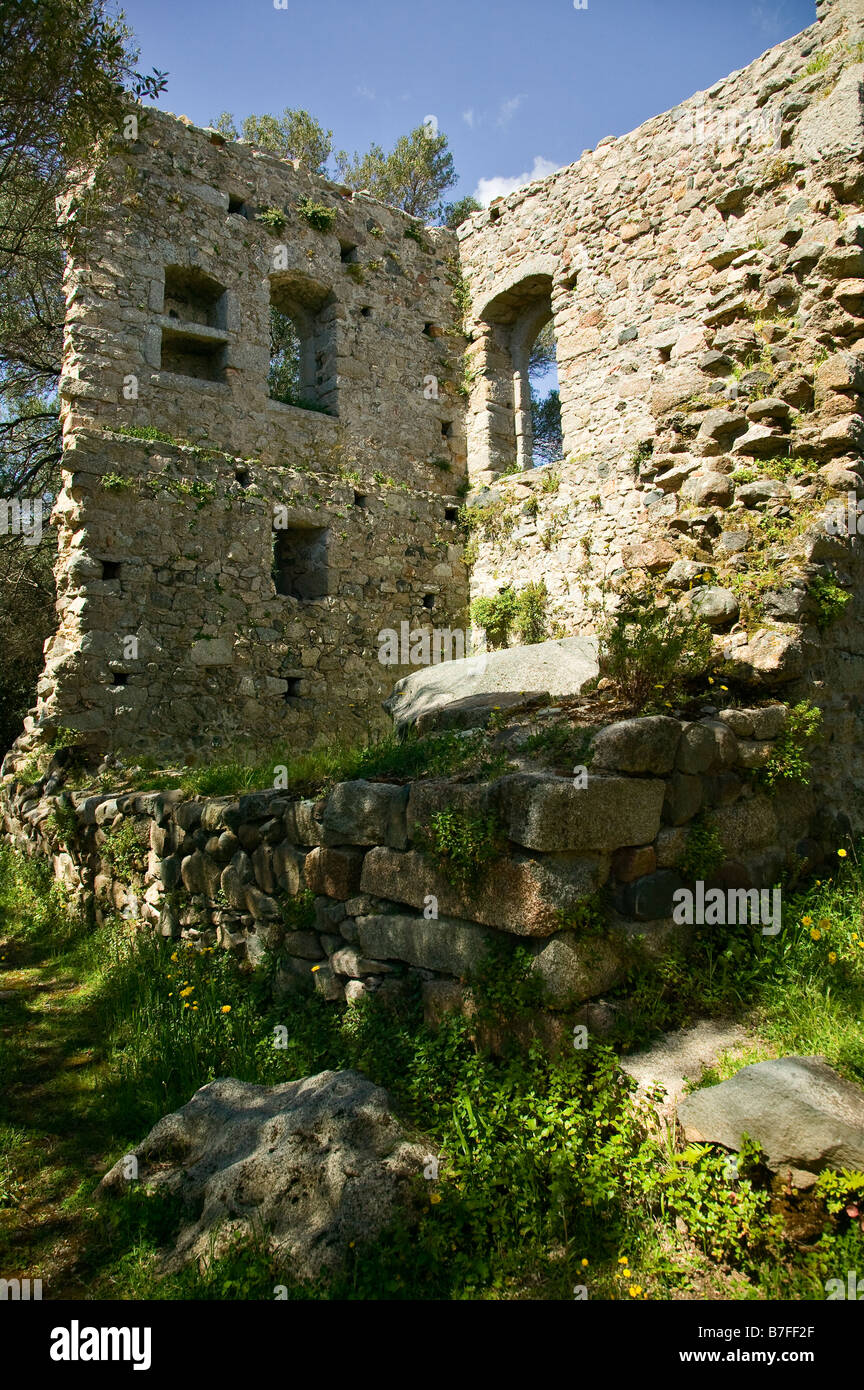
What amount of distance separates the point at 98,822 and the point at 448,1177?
472cm

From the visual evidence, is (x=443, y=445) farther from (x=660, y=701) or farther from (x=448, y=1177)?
(x=448, y=1177)

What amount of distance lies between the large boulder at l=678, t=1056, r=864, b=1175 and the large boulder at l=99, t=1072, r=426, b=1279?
105 centimetres

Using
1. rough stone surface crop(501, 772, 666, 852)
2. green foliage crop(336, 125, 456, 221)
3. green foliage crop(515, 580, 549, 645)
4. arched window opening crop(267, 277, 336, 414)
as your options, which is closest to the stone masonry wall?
rough stone surface crop(501, 772, 666, 852)

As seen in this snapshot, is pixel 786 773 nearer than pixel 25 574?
Yes

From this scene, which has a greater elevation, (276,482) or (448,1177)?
(276,482)

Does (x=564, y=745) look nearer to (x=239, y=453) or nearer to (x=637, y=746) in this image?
(x=637, y=746)

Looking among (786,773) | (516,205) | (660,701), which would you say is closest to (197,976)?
(660,701)

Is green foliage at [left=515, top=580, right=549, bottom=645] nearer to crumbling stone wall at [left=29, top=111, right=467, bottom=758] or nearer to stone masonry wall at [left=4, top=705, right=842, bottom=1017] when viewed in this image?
crumbling stone wall at [left=29, top=111, right=467, bottom=758]

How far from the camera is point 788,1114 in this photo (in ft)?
8.54

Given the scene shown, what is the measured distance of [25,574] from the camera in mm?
12609

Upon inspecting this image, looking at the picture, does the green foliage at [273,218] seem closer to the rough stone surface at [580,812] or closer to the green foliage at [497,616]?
the green foliage at [497,616]

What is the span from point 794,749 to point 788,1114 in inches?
82.6

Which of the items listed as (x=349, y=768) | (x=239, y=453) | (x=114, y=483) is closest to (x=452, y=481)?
(x=239, y=453)

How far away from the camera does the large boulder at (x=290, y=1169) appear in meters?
2.88
